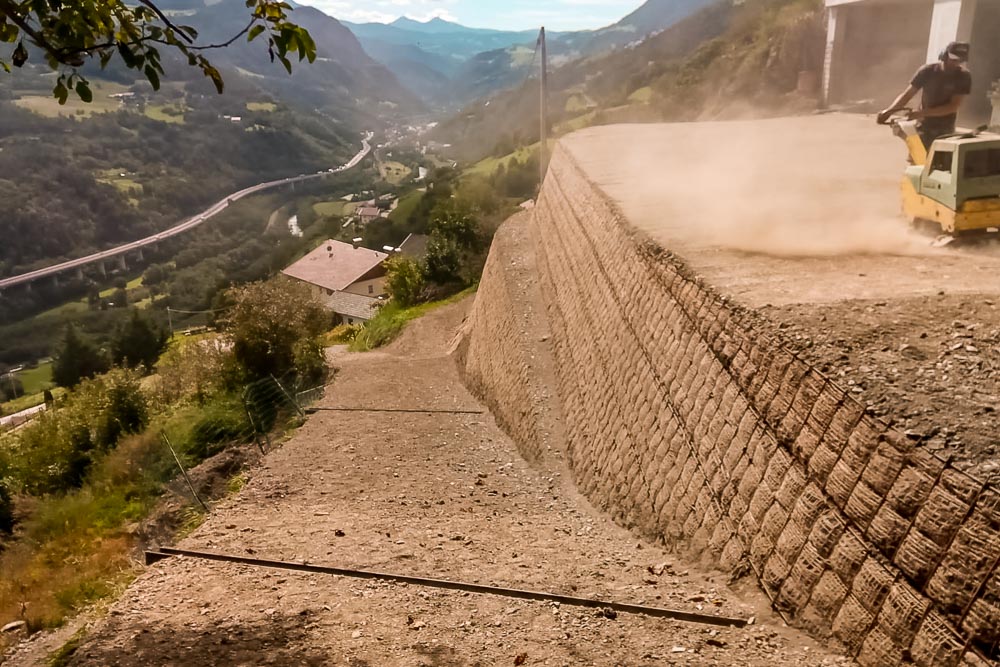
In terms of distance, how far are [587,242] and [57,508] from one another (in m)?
11.3

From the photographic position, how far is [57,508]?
13641 mm

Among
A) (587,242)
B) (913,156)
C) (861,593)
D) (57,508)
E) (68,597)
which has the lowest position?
(57,508)

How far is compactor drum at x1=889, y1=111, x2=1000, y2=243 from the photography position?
6.43m

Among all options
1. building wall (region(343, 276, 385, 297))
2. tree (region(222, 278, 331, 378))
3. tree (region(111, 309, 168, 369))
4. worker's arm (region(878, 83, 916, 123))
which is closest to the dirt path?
worker's arm (region(878, 83, 916, 123))

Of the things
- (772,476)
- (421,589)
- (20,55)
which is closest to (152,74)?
(20,55)

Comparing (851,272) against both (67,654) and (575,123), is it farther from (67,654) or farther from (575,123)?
(575,123)

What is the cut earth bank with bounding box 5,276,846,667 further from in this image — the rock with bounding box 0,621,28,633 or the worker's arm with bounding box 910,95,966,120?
the worker's arm with bounding box 910,95,966,120

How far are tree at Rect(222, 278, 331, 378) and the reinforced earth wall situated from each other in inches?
407

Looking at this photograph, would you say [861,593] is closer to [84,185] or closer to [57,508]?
[57,508]

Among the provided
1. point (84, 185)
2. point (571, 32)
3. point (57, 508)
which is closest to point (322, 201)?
point (84, 185)

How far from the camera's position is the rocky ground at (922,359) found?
322 centimetres

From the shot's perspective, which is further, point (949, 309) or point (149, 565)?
point (149, 565)

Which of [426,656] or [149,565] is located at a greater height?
[426,656]

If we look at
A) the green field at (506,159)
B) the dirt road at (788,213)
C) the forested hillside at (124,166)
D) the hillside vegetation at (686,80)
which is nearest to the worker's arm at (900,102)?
the dirt road at (788,213)
